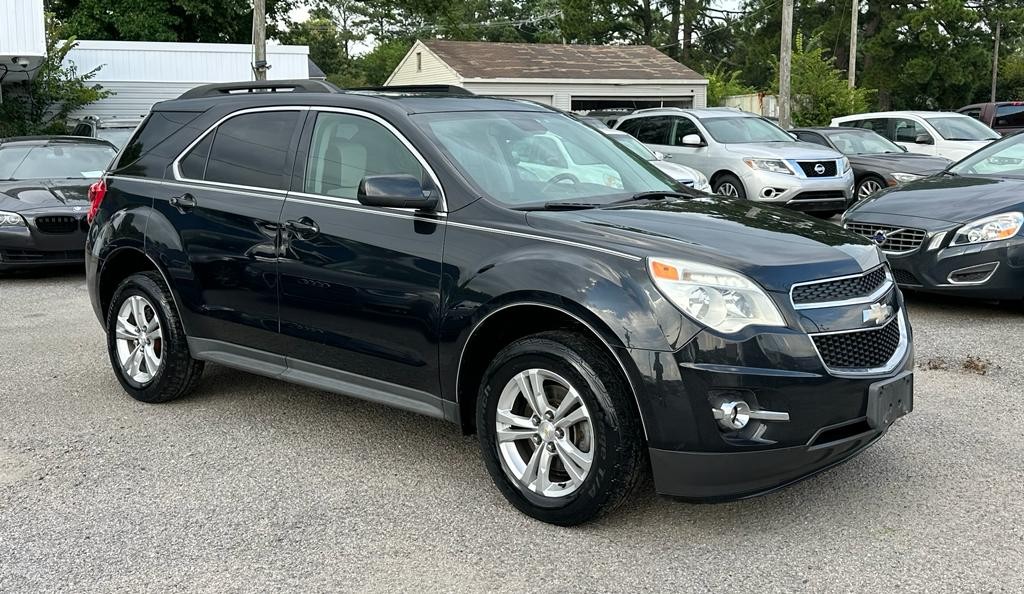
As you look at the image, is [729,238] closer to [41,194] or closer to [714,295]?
[714,295]

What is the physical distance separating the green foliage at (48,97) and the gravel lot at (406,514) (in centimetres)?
1856

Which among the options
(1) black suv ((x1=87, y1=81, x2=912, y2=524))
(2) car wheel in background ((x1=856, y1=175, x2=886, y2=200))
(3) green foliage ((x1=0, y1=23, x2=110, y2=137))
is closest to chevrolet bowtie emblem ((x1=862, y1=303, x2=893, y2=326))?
(1) black suv ((x1=87, y1=81, x2=912, y2=524))

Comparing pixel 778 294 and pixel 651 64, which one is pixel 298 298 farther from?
pixel 651 64

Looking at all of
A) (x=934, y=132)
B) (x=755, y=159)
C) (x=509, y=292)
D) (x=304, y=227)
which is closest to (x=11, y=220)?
(x=304, y=227)

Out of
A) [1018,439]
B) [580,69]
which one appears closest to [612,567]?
[1018,439]

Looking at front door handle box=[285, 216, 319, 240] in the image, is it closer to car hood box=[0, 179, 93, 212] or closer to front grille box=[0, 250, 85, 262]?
front grille box=[0, 250, 85, 262]

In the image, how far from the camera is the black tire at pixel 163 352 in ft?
17.6

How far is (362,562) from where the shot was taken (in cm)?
357

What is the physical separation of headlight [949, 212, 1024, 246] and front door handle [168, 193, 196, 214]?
17.6ft

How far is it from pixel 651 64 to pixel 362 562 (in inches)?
1445

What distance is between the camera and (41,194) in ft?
34.3

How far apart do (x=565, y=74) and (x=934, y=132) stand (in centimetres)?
1989

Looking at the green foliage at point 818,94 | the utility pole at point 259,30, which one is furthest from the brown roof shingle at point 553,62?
the utility pole at point 259,30

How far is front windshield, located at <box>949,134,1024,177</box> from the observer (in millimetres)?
8289
